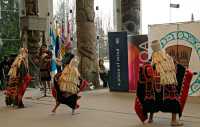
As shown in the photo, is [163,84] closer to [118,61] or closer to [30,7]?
[118,61]

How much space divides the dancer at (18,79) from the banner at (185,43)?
3963 mm

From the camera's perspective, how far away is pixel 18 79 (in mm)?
A: 12852

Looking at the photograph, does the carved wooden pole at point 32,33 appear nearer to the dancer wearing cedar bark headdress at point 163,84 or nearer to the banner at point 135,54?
the banner at point 135,54

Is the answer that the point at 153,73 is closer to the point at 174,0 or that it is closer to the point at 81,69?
the point at 81,69

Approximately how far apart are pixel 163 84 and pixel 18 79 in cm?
517

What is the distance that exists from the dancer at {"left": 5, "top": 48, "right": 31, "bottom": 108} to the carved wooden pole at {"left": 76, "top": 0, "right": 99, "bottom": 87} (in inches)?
232

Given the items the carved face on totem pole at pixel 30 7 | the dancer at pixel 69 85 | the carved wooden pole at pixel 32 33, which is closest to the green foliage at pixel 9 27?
the carved wooden pole at pixel 32 33

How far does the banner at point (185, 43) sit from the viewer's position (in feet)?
43.2

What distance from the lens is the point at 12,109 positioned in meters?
12.7

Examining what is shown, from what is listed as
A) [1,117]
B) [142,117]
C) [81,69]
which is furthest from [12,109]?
[81,69]

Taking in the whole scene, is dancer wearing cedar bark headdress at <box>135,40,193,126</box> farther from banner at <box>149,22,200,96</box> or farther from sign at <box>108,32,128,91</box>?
sign at <box>108,32,128,91</box>

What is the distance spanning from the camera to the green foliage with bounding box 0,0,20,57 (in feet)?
70.6

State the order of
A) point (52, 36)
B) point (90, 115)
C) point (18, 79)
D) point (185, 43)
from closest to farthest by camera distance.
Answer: point (90, 115)
point (18, 79)
point (185, 43)
point (52, 36)

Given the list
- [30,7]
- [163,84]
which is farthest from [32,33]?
[163,84]
